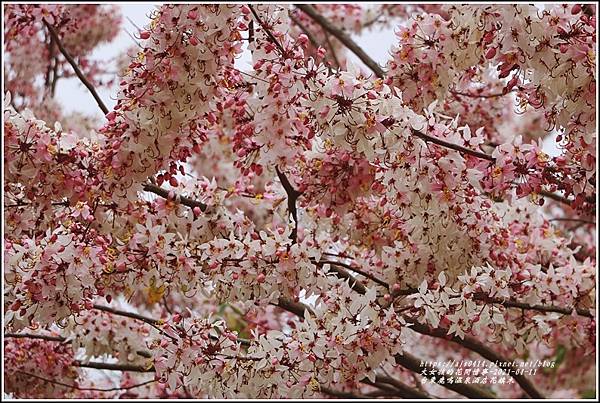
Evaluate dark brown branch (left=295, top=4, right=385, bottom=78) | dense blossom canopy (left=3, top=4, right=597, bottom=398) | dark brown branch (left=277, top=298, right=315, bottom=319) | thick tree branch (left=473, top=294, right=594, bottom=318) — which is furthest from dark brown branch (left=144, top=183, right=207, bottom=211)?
dark brown branch (left=295, top=4, right=385, bottom=78)

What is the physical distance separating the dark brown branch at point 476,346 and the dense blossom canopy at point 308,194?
13mm

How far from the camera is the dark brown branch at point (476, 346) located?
2.55 m

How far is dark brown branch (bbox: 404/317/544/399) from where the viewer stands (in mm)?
2547

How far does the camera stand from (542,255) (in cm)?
314


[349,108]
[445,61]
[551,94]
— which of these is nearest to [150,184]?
[349,108]

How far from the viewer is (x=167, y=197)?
8.62ft

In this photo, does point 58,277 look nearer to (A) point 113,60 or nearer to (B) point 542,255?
(B) point 542,255

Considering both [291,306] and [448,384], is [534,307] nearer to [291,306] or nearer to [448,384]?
[448,384]

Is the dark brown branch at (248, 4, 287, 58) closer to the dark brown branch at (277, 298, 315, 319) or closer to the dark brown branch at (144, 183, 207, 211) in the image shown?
the dark brown branch at (144, 183, 207, 211)

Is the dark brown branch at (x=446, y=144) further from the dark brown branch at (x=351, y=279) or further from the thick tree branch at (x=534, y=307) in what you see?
the dark brown branch at (x=351, y=279)

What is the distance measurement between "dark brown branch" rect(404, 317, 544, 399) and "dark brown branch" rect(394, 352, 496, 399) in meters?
0.15

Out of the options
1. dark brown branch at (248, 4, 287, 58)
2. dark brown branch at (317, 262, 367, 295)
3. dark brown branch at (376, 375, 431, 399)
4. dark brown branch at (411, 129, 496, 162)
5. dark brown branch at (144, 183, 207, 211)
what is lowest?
dark brown branch at (376, 375, 431, 399)

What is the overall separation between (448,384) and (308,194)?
94 centimetres

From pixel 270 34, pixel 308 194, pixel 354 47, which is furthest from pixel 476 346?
pixel 354 47
